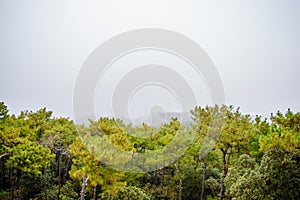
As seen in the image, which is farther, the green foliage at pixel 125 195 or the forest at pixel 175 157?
the green foliage at pixel 125 195

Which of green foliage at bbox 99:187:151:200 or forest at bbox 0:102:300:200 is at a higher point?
forest at bbox 0:102:300:200

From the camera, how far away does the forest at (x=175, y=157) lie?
9.66 meters

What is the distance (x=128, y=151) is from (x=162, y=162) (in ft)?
17.9

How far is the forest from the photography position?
9.66 metres

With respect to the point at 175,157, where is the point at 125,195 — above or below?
below

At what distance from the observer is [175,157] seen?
15359 millimetres

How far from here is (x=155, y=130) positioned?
1767 cm

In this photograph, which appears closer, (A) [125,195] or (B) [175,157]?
(A) [125,195]

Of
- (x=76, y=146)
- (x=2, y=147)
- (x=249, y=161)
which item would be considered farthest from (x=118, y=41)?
(x=249, y=161)

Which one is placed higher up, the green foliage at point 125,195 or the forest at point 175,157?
the forest at point 175,157

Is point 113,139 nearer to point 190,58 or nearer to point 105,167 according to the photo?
point 105,167

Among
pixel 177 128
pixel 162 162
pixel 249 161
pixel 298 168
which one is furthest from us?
pixel 177 128

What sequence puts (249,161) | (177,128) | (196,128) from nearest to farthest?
(249,161), (196,128), (177,128)

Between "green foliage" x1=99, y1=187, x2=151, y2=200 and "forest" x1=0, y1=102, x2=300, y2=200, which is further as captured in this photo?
"green foliage" x1=99, y1=187, x2=151, y2=200
